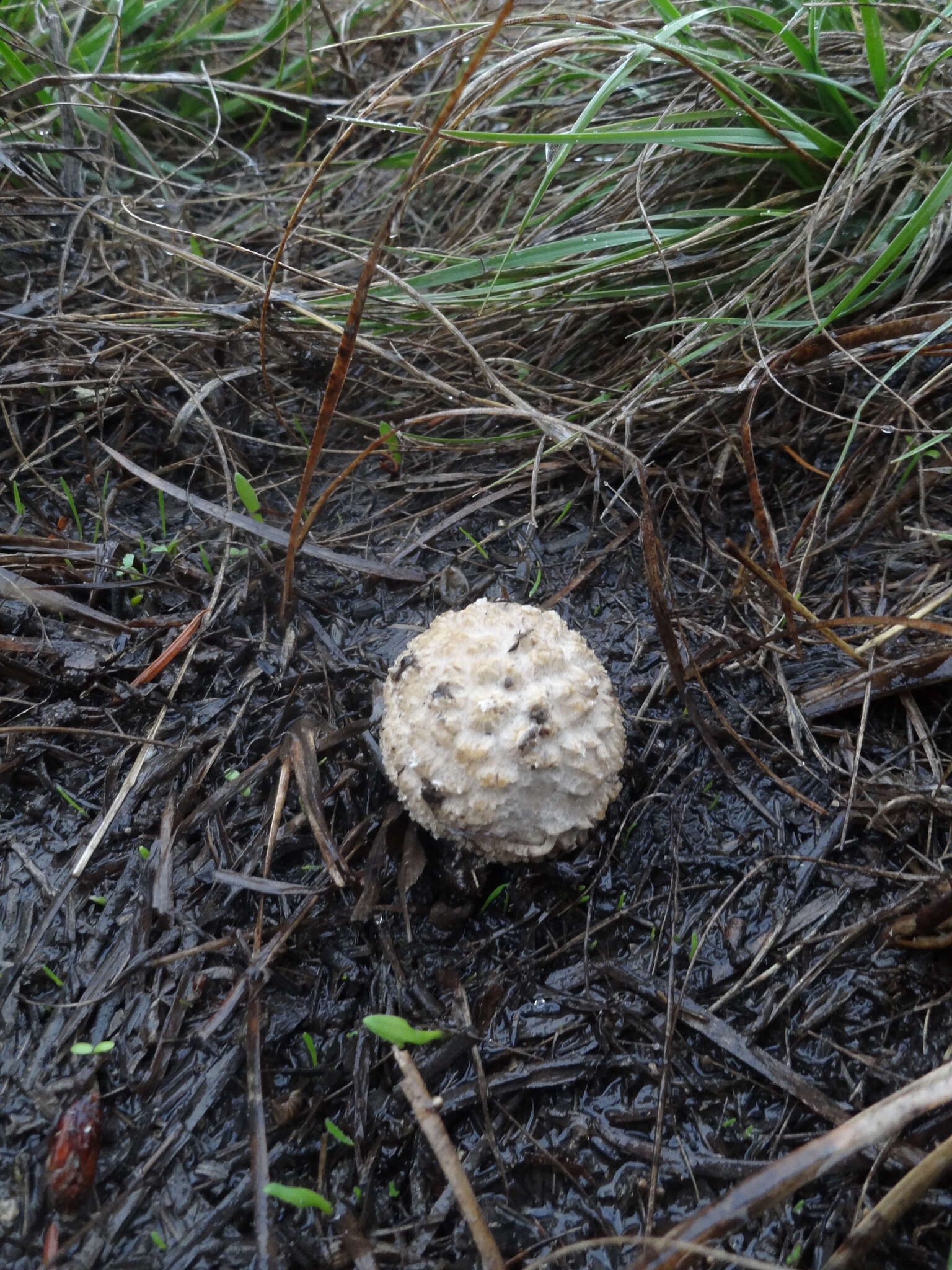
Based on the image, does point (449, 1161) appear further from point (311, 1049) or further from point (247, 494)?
point (247, 494)

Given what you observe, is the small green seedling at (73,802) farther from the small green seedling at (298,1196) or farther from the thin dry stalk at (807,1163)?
the thin dry stalk at (807,1163)

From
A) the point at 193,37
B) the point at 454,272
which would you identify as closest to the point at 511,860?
the point at 454,272

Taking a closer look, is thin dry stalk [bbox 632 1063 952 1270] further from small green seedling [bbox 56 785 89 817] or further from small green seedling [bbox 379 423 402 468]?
small green seedling [bbox 379 423 402 468]

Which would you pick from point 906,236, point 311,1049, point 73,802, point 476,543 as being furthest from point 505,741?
point 906,236

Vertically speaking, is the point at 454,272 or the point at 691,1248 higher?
the point at 454,272

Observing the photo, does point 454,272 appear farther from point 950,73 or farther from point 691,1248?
point 691,1248

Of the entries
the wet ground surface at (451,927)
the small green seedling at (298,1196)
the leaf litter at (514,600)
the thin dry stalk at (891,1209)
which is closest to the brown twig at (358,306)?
the leaf litter at (514,600)
